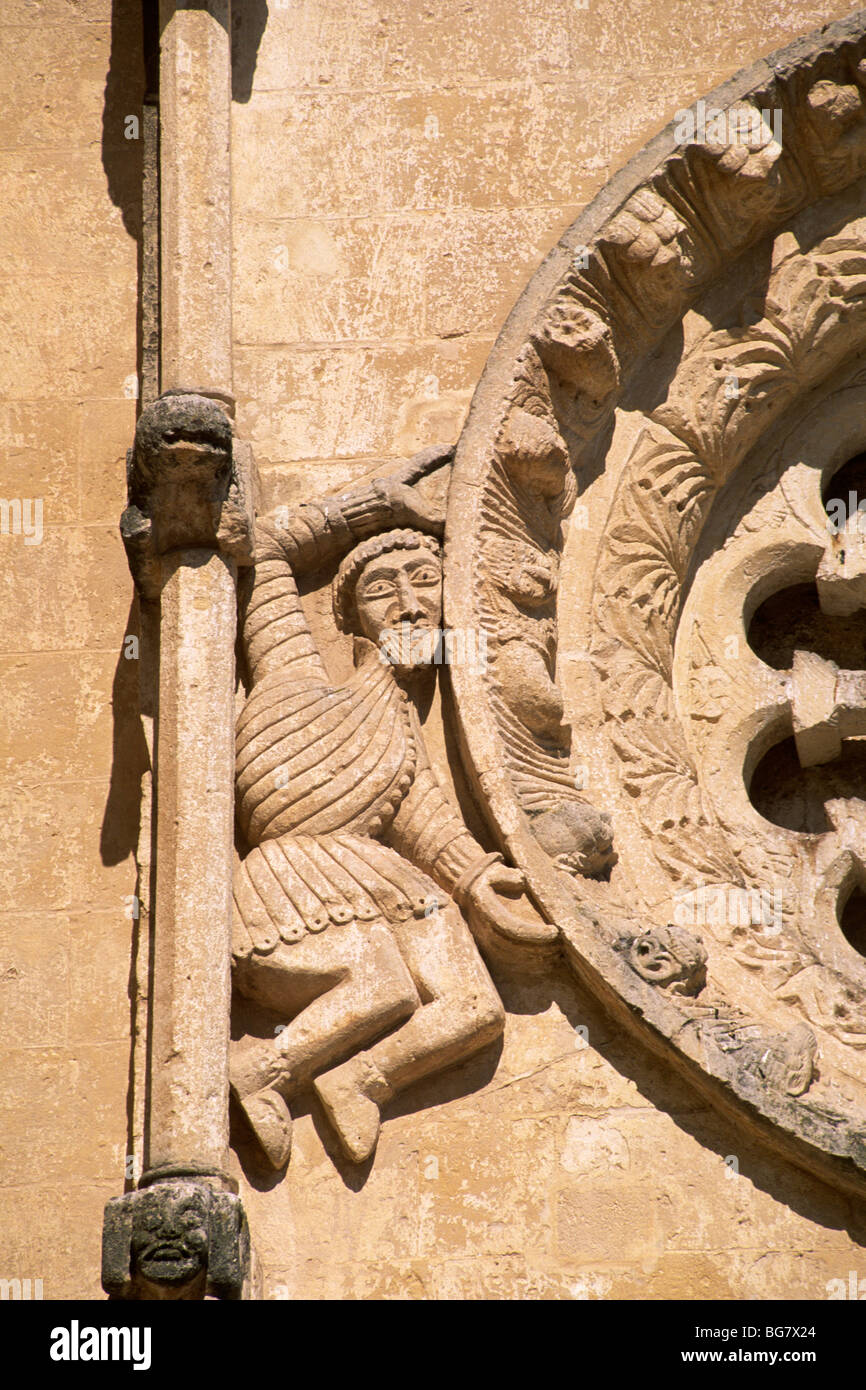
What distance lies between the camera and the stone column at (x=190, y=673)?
5.05 metres

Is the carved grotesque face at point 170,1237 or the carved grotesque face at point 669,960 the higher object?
the carved grotesque face at point 669,960

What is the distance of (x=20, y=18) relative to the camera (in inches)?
285

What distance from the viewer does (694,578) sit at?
674 centimetres

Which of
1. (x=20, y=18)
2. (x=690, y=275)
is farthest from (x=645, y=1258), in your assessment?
(x=20, y=18)

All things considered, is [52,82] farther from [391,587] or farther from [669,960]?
[669,960]

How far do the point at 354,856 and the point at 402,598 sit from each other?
0.81 m

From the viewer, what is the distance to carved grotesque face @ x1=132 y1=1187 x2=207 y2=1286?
4.98 metres

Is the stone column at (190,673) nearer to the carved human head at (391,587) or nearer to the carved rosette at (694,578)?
the carved human head at (391,587)

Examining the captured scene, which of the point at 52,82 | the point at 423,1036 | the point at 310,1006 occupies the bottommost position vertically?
the point at 423,1036

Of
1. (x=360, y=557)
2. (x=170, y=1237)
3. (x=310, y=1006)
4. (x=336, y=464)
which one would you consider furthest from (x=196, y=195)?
(x=170, y=1237)

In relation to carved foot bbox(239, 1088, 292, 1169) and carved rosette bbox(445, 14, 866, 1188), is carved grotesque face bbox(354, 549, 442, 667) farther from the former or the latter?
carved foot bbox(239, 1088, 292, 1169)

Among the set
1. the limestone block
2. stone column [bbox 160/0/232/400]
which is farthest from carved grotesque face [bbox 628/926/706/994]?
the limestone block

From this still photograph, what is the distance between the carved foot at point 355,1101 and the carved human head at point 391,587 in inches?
47.5

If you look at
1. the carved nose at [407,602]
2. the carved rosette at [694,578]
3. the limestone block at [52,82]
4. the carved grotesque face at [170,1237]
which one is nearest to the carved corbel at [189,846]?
the carved grotesque face at [170,1237]
